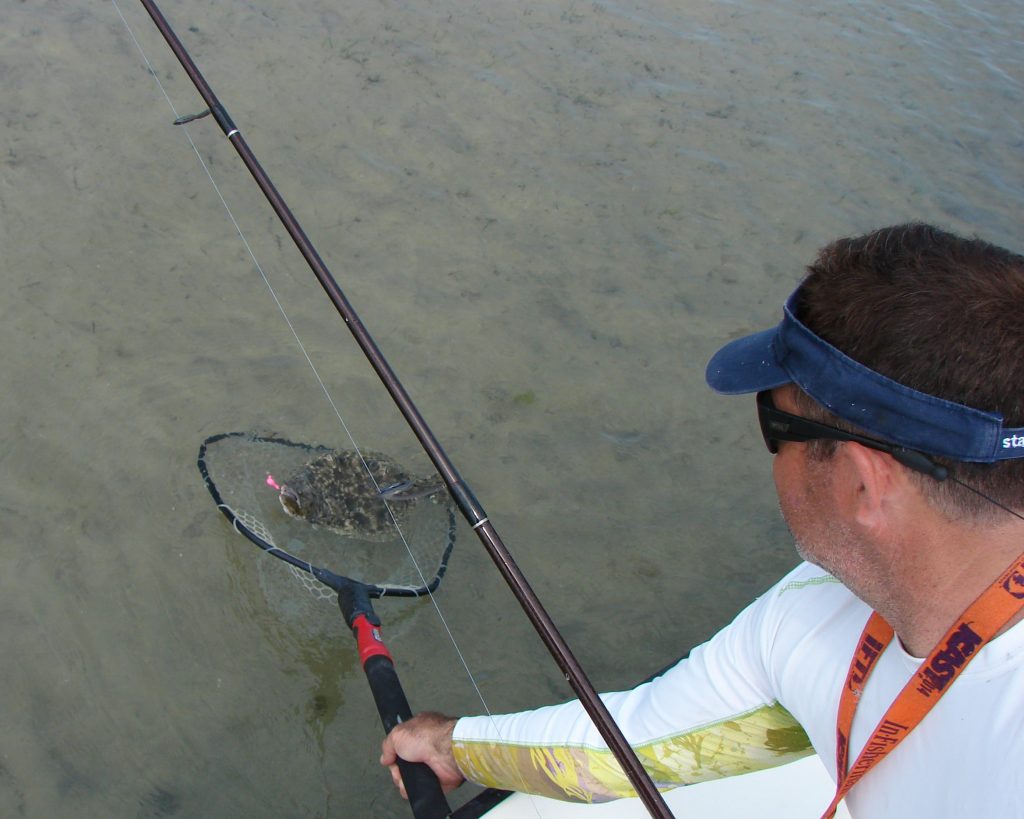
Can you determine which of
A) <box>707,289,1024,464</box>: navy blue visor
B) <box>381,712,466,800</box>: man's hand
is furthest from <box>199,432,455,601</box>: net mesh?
<box>707,289,1024,464</box>: navy blue visor

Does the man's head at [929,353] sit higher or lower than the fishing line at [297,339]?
higher

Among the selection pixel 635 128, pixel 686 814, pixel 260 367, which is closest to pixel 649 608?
pixel 686 814

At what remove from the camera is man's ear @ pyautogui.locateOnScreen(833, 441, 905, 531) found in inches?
52.9

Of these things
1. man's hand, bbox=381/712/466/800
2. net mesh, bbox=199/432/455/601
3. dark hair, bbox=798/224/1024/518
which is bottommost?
net mesh, bbox=199/432/455/601

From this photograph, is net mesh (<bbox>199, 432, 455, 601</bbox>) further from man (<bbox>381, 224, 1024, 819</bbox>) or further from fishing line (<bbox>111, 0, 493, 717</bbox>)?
man (<bbox>381, 224, 1024, 819</bbox>)

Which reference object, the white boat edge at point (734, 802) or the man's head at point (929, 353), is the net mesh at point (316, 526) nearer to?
the white boat edge at point (734, 802)

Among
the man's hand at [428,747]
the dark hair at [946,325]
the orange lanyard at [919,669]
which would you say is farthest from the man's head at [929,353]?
the man's hand at [428,747]

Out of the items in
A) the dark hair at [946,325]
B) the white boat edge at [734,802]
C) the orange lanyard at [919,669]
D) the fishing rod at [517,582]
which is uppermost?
the dark hair at [946,325]

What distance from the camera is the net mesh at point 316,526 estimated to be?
3.16m

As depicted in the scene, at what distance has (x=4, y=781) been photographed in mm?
2715

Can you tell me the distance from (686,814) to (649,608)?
1305 millimetres

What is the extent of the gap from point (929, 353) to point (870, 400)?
11 cm

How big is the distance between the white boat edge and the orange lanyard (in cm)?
82

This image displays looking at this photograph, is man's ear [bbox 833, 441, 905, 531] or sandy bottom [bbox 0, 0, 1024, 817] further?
sandy bottom [bbox 0, 0, 1024, 817]
